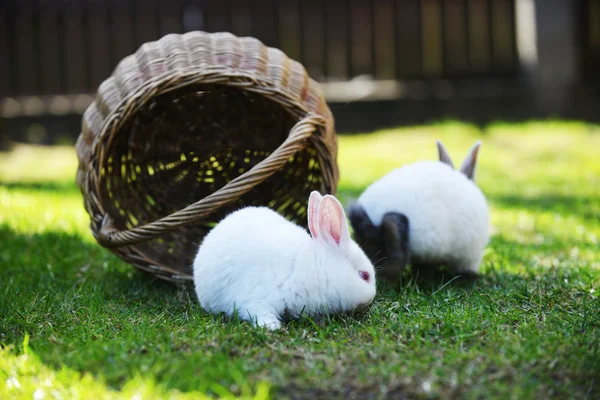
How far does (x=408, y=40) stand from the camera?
8.76 m

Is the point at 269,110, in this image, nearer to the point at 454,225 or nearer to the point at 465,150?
the point at 454,225

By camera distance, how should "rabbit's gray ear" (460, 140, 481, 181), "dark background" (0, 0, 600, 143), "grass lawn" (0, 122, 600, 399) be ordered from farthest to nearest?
1. "dark background" (0, 0, 600, 143)
2. "rabbit's gray ear" (460, 140, 481, 181)
3. "grass lawn" (0, 122, 600, 399)

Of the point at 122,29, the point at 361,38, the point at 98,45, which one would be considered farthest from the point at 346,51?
the point at 98,45

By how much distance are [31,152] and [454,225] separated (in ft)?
20.2

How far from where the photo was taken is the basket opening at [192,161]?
347 centimetres

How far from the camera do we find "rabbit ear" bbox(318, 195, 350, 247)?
2.62m

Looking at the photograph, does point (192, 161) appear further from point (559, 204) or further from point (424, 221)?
point (559, 204)

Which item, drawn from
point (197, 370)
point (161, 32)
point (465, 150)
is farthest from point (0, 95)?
point (197, 370)

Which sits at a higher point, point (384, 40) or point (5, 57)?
point (5, 57)

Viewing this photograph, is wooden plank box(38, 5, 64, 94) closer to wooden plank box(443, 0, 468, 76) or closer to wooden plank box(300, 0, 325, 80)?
wooden plank box(300, 0, 325, 80)

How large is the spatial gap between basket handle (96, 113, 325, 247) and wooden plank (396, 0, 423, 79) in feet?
19.7

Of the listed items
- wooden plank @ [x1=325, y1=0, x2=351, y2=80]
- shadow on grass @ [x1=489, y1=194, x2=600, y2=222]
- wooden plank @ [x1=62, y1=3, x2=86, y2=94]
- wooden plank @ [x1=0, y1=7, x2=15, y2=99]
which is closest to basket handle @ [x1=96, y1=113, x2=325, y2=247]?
shadow on grass @ [x1=489, y1=194, x2=600, y2=222]

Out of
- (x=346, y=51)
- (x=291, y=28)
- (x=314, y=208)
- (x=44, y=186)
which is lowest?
(x=44, y=186)

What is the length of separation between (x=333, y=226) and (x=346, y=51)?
255 inches
